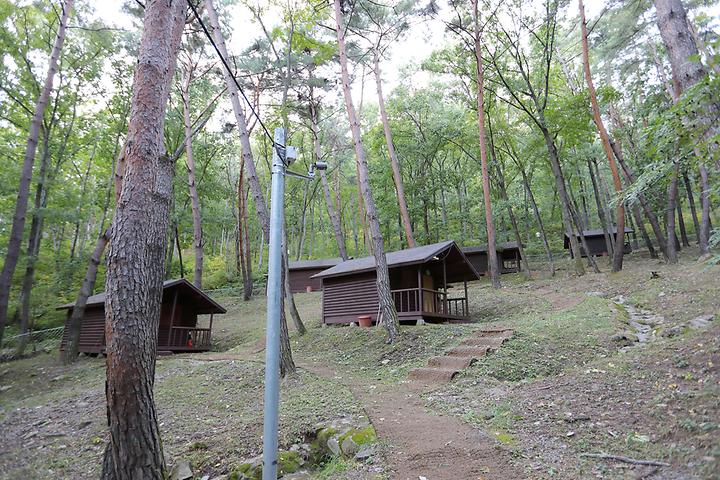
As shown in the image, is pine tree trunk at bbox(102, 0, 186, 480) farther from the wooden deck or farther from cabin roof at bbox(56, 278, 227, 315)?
cabin roof at bbox(56, 278, 227, 315)

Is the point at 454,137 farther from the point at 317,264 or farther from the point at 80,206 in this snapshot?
the point at 80,206

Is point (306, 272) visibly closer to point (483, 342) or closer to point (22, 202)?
point (22, 202)

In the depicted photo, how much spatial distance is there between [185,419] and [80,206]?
16681mm

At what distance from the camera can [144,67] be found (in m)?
4.44

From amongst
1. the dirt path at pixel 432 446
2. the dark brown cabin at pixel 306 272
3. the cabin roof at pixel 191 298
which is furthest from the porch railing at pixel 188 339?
the dirt path at pixel 432 446

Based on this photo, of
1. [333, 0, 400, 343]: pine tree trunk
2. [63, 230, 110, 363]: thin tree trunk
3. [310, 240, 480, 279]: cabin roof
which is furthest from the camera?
[310, 240, 480, 279]: cabin roof

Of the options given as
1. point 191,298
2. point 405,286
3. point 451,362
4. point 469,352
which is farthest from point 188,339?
point 469,352

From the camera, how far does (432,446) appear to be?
448 cm

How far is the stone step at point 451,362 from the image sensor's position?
8141mm

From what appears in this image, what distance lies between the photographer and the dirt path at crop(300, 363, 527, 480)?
383 centimetres

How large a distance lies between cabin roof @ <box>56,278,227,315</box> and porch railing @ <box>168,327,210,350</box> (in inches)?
44.0

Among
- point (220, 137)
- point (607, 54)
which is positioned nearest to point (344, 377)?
point (607, 54)

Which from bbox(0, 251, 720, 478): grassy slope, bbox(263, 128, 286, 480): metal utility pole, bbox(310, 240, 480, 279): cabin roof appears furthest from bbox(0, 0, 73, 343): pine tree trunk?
bbox(310, 240, 480, 279): cabin roof

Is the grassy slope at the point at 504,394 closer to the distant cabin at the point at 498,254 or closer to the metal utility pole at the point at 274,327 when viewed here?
the metal utility pole at the point at 274,327
